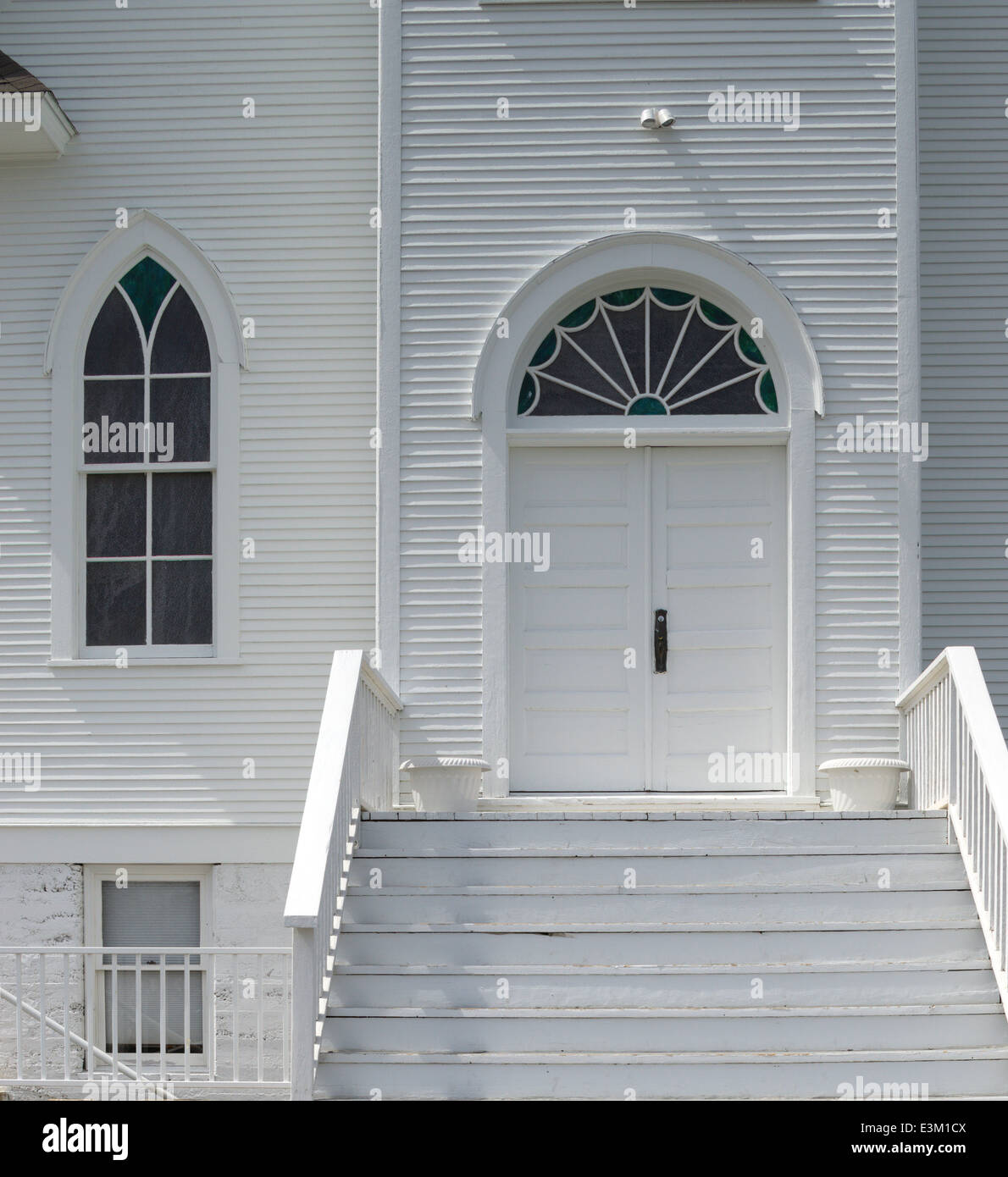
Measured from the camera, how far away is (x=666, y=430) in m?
8.73

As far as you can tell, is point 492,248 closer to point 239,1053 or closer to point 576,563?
point 576,563

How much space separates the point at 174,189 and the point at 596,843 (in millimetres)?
5021

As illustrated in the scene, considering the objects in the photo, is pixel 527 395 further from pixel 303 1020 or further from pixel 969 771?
pixel 303 1020

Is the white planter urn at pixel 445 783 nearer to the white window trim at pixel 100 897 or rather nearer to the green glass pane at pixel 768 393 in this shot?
the white window trim at pixel 100 897

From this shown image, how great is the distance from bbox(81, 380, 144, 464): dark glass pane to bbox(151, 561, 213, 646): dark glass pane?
75cm

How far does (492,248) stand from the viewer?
8742 mm

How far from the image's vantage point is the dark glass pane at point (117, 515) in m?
9.48

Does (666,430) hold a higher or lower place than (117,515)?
higher

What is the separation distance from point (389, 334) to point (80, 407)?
219 centimetres
